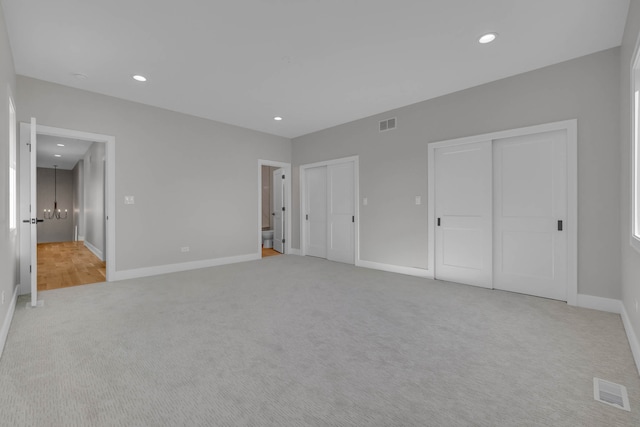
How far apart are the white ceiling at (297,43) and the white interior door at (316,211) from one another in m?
2.38

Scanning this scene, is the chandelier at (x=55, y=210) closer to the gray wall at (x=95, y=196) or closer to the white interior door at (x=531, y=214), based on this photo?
the gray wall at (x=95, y=196)

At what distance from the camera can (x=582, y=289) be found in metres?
3.31

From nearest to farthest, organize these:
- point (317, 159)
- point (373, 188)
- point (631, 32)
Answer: point (631, 32)
point (373, 188)
point (317, 159)

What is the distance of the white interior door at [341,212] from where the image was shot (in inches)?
233

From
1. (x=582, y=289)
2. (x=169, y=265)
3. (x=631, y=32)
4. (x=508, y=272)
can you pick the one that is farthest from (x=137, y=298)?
(x=631, y=32)

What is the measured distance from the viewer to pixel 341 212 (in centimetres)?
611

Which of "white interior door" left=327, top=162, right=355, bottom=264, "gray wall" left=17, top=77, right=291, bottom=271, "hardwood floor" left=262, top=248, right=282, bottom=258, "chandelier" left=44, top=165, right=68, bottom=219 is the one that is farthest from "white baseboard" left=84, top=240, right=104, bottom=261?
"white interior door" left=327, top=162, right=355, bottom=264

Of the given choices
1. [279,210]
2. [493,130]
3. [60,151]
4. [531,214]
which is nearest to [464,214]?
[531,214]

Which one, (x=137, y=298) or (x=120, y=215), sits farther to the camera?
(x=120, y=215)

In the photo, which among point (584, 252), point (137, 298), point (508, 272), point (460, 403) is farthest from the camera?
point (508, 272)

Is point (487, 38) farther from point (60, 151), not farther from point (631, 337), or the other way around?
point (60, 151)

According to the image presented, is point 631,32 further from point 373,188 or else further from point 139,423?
point 139,423

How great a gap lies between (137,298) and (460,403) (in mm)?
3670

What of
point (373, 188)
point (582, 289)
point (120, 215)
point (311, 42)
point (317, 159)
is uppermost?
point (311, 42)
